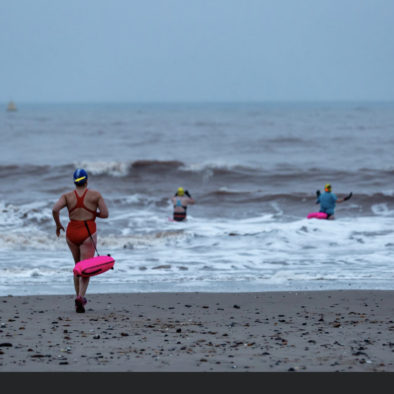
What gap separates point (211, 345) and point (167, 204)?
1648 centimetres

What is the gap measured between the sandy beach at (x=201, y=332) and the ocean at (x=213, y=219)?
3.15 ft

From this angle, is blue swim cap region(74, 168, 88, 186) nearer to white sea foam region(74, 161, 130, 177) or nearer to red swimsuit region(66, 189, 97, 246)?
red swimsuit region(66, 189, 97, 246)

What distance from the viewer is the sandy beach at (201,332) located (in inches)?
198

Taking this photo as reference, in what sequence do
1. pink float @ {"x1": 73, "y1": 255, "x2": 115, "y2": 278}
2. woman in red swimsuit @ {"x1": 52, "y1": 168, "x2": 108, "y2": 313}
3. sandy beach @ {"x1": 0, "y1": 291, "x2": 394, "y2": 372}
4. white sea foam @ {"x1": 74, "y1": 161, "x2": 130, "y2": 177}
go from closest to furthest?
sandy beach @ {"x1": 0, "y1": 291, "x2": 394, "y2": 372}
pink float @ {"x1": 73, "y1": 255, "x2": 115, "y2": 278}
woman in red swimsuit @ {"x1": 52, "y1": 168, "x2": 108, "y2": 313}
white sea foam @ {"x1": 74, "y1": 161, "x2": 130, "y2": 177}

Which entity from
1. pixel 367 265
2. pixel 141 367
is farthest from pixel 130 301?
pixel 367 265

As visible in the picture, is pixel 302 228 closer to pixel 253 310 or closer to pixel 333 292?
pixel 333 292

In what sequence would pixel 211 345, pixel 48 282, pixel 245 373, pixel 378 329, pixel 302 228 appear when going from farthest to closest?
pixel 302 228 → pixel 48 282 → pixel 378 329 → pixel 211 345 → pixel 245 373

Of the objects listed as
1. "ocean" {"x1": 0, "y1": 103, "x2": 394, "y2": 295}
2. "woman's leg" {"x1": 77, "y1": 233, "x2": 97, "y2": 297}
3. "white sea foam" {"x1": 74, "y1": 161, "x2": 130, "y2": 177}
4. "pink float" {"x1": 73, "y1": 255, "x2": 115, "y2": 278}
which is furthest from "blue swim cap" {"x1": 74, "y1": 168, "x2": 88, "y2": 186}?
"white sea foam" {"x1": 74, "y1": 161, "x2": 130, "y2": 177}

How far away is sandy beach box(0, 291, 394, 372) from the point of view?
5023 mm

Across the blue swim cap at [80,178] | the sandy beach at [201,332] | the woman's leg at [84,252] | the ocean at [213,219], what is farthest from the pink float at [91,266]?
the ocean at [213,219]

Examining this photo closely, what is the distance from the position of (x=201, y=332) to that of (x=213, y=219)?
42.6ft

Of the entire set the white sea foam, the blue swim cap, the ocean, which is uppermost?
the blue swim cap

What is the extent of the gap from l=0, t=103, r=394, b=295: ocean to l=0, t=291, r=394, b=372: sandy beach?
96cm

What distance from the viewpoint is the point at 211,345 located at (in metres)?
5.65
